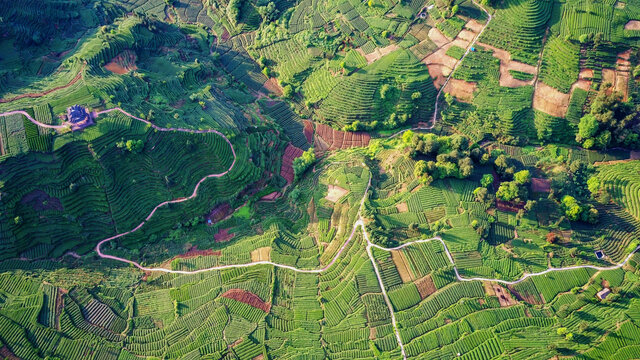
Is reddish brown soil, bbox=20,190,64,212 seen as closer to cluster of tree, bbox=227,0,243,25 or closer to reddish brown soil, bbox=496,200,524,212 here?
cluster of tree, bbox=227,0,243,25

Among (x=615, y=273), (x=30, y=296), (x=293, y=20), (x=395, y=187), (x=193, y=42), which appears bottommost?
(x=30, y=296)

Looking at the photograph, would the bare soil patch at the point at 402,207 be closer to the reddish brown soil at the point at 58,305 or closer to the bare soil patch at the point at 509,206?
the bare soil patch at the point at 509,206

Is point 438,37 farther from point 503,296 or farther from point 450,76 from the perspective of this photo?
point 503,296

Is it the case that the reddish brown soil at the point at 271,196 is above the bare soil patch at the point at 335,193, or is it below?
below

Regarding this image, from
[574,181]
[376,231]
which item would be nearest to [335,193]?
[376,231]

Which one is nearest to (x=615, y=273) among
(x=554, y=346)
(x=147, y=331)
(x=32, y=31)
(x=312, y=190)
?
(x=554, y=346)

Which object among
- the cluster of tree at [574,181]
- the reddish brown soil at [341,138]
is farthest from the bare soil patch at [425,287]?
the reddish brown soil at [341,138]

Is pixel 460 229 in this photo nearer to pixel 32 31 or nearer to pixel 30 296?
pixel 30 296
